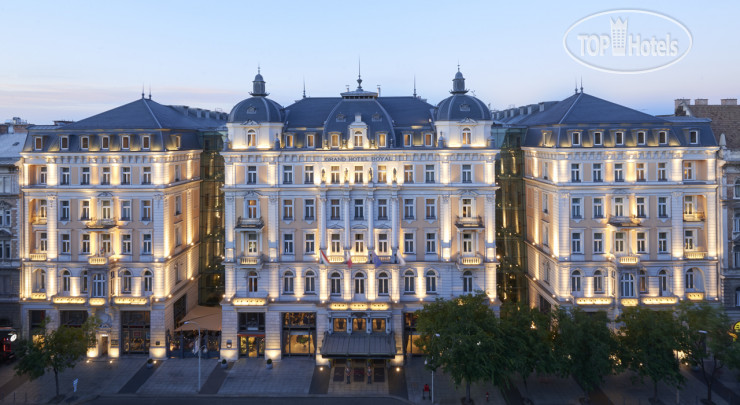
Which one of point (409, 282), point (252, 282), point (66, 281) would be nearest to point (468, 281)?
point (409, 282)

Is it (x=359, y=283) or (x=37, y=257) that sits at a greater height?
(x=37, y=257)

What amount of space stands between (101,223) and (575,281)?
48.5m

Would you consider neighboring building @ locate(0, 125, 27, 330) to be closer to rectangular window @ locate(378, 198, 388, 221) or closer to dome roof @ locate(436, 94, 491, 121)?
rectangular window @ locate(378, 198, 388, 221)

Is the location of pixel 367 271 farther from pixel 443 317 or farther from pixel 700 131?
pixel 700 131

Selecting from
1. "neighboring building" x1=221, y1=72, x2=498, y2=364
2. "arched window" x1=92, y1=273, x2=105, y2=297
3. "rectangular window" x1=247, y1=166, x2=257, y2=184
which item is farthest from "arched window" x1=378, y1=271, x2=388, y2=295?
"arched window" x1=92, y1=273, x2=105, y2=297

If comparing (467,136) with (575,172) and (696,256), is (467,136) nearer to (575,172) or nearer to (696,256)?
(575,172)

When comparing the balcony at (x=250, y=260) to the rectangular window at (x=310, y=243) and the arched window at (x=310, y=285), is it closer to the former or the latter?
the rectangular window at (x=310, y=243)

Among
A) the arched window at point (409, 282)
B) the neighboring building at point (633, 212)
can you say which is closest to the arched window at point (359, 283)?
the arched window at point (409, 282)

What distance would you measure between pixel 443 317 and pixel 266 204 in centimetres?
2157

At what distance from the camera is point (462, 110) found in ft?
199

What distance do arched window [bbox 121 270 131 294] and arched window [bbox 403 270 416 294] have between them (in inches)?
1127

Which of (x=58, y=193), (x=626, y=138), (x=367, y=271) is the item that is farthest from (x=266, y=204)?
(x=626, y=138)

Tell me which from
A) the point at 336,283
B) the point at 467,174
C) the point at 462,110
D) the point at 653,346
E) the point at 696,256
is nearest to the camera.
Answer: the point at 653,346

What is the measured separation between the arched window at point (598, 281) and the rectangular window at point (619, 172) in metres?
9.48
